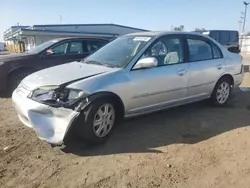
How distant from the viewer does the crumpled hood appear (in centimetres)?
397

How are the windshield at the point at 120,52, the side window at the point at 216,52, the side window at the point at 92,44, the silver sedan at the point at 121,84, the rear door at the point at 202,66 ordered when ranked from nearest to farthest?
the silver sedan at the point at 121,84, the windshield at the point at 120,52, the rear door at the point at 202,66, the side window at the point at 216,52, the side window at the point at 92,44

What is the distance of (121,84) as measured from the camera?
4.18 meters

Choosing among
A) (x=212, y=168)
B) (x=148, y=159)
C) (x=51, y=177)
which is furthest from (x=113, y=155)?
(x=212, y=168)

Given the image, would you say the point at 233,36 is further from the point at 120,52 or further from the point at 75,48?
the point at 120,52

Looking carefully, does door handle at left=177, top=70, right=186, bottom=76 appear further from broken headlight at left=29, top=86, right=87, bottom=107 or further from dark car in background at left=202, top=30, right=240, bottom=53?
dark car in background at left=202, top=30, right=240, bottom=53

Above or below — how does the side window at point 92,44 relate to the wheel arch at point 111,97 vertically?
above

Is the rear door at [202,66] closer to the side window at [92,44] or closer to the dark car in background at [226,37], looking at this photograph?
the side window at [92,44]

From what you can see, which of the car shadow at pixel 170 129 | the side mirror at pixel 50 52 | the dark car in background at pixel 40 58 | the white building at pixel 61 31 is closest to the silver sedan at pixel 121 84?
the car shadow at pixel 170 129

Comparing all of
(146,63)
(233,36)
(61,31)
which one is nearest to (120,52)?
(146,63)

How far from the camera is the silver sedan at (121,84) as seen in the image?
375 cm

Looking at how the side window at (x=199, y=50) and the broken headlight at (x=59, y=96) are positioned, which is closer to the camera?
the broken headlight at (x=59, y=96)

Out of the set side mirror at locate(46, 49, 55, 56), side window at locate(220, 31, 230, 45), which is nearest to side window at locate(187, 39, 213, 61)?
side mirror at locate(46, 49, 55, 56)

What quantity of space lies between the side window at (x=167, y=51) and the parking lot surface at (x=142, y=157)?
1073 millimetres

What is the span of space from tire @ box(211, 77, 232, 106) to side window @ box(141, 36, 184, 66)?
127 cm
